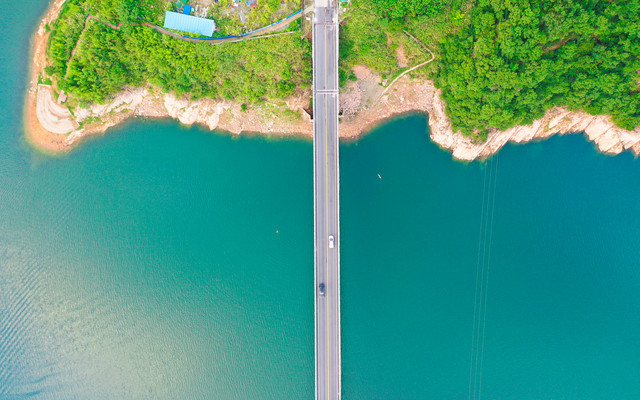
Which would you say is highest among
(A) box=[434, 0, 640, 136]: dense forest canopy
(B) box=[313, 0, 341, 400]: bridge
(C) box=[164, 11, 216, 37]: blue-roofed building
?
(C) box=[164, 11, 216, 37]: blue-roofed building

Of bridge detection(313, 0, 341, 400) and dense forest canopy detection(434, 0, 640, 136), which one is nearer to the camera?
dense forest canopy detection(434, 0, 640, 136)

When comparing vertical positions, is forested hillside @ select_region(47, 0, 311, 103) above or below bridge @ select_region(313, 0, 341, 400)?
above

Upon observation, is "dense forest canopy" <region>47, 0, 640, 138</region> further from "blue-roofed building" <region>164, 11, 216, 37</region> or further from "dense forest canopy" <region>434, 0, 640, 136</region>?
"blue-roofed building" <region>164, 11, 216, 37</region>

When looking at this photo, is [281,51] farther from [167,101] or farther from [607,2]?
[607,2]

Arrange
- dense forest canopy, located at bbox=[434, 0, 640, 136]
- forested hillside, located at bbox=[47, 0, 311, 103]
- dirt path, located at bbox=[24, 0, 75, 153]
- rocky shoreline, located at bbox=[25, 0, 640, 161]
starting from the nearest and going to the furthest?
1. dense forest canopy, located at bbox=[434, 0, 640, 136]
2. forested hillside, located at bbox=[47, 0, 311, 103]
3. rocky shoreline, located at bbox=[25, 0, 640, 161]
4. dirt path, located at bbox=[24, 0, 75, 153]

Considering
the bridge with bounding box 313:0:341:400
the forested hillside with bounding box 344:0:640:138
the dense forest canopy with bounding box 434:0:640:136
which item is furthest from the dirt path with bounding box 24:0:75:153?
the dense forest canopy with bounding box 434:0:640:136

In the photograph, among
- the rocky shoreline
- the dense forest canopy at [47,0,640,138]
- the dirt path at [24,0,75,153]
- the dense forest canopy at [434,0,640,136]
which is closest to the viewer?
the dense forest canopy at [434,0,640,136]
